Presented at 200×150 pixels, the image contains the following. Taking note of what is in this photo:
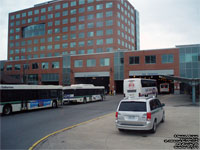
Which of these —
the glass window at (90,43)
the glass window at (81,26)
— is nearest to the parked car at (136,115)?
the glass window at (90,43)

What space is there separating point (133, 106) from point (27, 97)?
13.3 metres

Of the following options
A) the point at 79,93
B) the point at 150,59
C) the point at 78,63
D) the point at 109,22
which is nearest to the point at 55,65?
the point at 78,63

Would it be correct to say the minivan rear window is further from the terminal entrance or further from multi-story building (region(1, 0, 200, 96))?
the terminal entrance

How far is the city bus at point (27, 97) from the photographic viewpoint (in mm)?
18077

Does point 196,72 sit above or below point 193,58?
below

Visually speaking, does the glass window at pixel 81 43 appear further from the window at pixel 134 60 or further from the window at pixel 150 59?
the window at pixel 150 59

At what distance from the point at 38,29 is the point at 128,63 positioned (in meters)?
48.0

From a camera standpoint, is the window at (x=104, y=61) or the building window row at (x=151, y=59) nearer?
the building window row at (x=151, y=59)

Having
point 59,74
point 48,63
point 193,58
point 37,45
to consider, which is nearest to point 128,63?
point 193,58

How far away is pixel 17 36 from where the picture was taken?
306ft

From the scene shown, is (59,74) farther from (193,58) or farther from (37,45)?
(193,58)

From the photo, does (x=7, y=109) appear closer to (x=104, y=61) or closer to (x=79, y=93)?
(x=79, y=93)

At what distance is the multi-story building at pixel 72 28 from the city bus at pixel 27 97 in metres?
50.5

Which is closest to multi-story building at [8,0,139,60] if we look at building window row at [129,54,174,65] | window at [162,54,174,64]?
building window row at [129,54,174,65]
